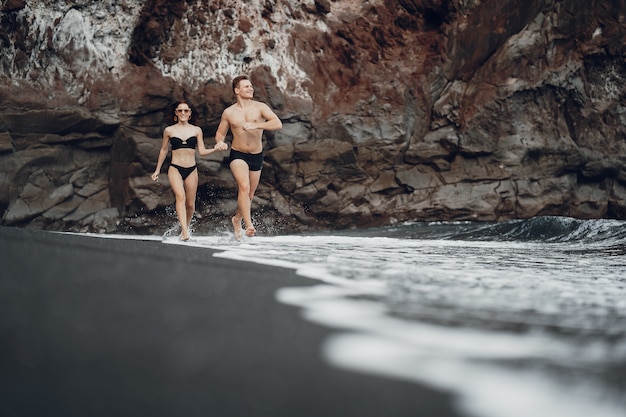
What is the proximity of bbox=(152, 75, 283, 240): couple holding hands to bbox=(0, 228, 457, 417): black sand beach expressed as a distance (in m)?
4.85

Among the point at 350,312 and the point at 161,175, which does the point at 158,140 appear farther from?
the point at 350,312

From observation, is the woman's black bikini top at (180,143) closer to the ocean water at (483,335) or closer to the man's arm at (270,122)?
the man's arm at (270,122)

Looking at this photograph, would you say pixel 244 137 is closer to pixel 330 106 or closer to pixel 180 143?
pixel 180 143

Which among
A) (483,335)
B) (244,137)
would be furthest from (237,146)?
(483,335)

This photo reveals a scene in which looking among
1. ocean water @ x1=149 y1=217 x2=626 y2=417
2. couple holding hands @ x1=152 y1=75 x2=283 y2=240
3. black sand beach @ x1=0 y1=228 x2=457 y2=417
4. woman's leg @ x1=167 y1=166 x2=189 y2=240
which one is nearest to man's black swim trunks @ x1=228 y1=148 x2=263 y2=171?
Result: couple holding hands @ x1=152 y1=75 x2=283 y2=240

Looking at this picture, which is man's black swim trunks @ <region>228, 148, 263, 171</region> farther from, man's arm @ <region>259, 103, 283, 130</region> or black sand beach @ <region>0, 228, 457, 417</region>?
black sand beach @ <region>0, 228, 457, 417</region>

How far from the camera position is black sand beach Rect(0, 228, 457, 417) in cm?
84

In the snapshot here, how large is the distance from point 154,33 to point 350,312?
35.0 ft

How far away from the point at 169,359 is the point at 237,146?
5838 mm

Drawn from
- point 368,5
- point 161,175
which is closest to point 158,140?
point 161,175

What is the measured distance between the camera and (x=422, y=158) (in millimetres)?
11992

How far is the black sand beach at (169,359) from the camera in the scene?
843 mm

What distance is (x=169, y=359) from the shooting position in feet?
3.38

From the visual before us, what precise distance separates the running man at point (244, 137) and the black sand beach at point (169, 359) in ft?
15.9
